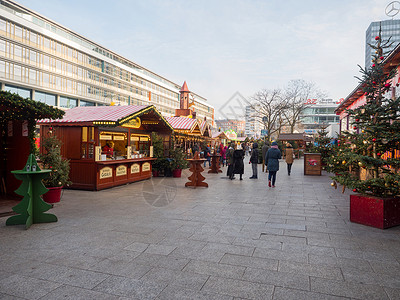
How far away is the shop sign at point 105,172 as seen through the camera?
10.1 m

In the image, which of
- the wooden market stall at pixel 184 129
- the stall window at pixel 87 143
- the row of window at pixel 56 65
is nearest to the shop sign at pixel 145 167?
the stall window at pixel 87 143

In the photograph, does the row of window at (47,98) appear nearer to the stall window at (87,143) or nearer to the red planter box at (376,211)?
the stall window at (87,143)

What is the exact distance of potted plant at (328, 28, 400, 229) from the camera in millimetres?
5531

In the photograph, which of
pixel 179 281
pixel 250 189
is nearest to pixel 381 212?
pixel 179 281

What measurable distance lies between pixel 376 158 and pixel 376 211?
1.06 meters

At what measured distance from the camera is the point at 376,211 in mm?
5559

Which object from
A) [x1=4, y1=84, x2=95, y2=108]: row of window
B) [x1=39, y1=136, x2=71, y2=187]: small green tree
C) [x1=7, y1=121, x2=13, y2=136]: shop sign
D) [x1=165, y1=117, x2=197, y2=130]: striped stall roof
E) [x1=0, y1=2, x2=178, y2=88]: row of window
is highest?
[x1=0, y1=2, x2=178, y2=88]: row of window

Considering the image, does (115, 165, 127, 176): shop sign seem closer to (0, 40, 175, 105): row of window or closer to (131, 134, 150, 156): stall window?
(131, 134, 150, 156): stall window

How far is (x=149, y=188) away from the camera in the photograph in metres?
10.6

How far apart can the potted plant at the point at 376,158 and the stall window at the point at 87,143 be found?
7.64 meters

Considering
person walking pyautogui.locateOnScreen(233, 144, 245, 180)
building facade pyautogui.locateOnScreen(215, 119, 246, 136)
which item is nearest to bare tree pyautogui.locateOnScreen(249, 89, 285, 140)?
person walking pyautogui.locateOnScreen(233, 144, 245, 180)

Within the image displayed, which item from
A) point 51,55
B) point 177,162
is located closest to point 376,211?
point 177,162

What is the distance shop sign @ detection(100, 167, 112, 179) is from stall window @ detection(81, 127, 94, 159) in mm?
578

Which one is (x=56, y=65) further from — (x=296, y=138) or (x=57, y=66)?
(x=296, y=138)
